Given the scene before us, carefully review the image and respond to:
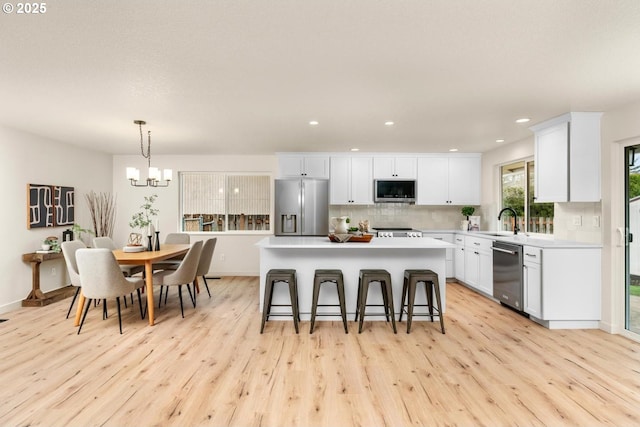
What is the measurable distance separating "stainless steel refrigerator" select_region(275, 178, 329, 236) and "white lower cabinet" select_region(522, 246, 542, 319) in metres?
3.01

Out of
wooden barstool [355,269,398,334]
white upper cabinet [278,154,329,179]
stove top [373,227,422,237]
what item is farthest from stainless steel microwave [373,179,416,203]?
wooden barstool [355,269,398,334]

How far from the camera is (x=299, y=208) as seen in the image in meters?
5.94

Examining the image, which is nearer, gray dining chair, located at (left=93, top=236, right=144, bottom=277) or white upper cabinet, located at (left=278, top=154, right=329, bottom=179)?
gray dining chair, located at (left=93, top=236, right=144, bottom=277)

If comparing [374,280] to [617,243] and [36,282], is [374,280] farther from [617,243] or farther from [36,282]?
[36,282]

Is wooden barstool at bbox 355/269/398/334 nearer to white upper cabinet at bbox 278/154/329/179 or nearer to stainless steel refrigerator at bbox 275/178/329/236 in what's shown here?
stainless steel refrigerator at bbox 275/178/329/236

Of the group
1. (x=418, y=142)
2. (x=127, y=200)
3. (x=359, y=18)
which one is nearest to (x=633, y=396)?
(x=359, y=18)

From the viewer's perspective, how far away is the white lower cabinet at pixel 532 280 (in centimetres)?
377

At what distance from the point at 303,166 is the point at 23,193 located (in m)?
4.00

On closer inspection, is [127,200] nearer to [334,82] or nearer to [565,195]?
[334,82]

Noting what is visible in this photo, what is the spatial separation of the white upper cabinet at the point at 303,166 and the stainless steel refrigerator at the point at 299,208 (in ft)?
0.71

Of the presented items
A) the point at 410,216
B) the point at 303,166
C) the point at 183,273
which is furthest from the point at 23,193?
the point at 410,216

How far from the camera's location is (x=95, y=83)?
2.79 meters

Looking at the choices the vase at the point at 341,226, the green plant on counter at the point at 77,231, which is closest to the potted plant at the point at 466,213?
the vase at the point at 341,226

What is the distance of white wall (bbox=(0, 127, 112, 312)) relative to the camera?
435 cm
